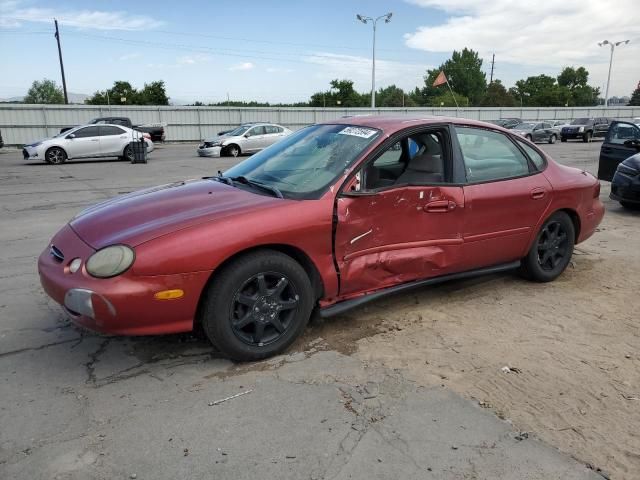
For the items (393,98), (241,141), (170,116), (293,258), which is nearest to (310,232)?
(293,258)

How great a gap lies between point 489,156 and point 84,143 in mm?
18196

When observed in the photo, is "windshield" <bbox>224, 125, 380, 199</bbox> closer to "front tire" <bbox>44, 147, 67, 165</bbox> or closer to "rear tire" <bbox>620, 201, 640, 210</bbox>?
"rear tire" <bbox>620, 201, 640, 210</bbox>

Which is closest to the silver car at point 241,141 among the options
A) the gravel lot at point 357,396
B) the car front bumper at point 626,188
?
the car front bumper at point 626,188

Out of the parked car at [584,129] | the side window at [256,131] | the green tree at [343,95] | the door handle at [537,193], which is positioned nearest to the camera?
the door handle at [537,193]

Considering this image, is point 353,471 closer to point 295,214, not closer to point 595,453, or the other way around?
point 595,453

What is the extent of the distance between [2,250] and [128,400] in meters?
4.31

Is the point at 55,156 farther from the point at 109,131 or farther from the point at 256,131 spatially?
the point at 256,131

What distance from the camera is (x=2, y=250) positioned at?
6.20 meters

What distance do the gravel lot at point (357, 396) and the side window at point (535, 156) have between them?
1.16 metres

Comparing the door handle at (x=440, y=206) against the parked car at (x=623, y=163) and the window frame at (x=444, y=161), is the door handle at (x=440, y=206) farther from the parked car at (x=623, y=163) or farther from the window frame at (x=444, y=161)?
the parked car at (x=623, y=163)

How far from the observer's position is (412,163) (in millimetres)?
4059

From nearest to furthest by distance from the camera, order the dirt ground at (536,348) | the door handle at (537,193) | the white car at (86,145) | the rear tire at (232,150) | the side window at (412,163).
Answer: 1. the dirt ground at (536,348)
2. the side window at (412,163)
3. the door handle at (537,193)
4. the white car at (86,145)
5. the rear tire at (232,150)

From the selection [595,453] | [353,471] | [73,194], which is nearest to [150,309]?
[353,471]

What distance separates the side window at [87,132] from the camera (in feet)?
63.2
